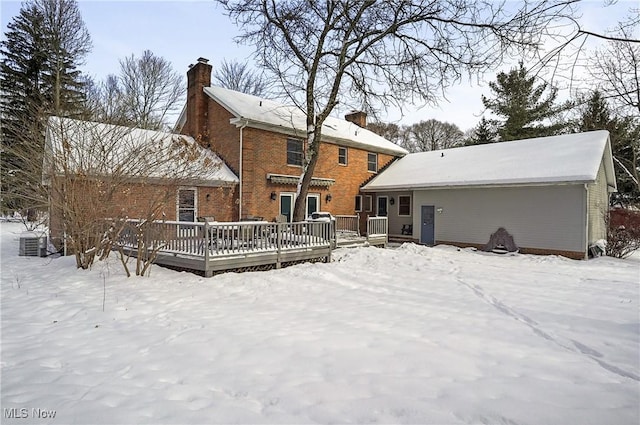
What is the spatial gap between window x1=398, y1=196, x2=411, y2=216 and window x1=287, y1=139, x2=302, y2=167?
6107mm

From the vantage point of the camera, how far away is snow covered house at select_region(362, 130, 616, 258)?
12.8m

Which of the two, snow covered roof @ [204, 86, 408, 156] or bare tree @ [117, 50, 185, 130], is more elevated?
bare tree @ [117, 50, 185, 130]

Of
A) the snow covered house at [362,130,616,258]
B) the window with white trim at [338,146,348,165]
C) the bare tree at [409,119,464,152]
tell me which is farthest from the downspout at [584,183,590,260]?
the bare tree at [409,119,464,152]

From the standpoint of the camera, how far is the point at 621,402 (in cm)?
304

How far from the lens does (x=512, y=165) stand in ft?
48.9

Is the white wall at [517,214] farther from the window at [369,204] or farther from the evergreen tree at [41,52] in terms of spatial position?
the evergreen tree at [41,52]

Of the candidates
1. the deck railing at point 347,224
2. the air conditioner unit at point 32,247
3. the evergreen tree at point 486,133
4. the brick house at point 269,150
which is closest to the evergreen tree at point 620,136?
the evergreen tree at point 486,133

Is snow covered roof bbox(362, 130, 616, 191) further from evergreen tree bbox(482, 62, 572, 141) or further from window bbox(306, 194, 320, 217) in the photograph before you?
evergreen tree bbox(482, 62, 572, 141)

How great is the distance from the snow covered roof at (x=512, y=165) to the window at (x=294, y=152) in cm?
455

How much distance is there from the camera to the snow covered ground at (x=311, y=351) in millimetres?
2934

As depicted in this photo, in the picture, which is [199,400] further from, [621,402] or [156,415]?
[621,402]

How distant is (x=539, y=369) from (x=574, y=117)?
3135 cm

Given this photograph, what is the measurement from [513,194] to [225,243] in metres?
11.8

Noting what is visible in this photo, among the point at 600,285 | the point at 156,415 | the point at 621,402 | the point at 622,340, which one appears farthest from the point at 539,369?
the point at 600,285
